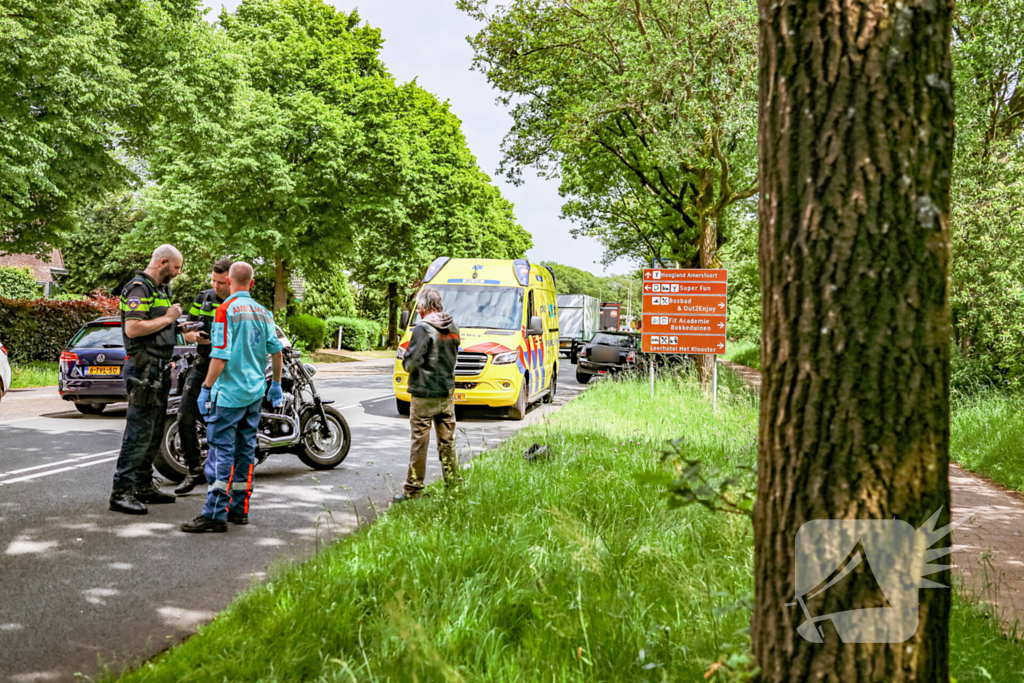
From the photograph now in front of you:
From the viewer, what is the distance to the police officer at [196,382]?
6797 millimetres

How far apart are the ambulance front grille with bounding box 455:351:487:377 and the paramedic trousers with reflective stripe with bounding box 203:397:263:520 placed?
21.6 feet

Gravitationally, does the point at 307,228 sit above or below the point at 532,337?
above

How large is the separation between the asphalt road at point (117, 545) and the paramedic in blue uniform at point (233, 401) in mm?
202

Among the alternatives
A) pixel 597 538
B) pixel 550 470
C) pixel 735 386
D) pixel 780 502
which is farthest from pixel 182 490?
pixel 735 386

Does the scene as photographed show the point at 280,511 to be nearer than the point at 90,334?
Yes

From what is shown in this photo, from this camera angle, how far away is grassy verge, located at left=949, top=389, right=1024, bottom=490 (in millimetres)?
8820

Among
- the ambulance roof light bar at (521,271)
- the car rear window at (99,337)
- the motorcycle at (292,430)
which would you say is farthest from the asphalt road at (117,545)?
the ambulance roof light bar at (521,271)

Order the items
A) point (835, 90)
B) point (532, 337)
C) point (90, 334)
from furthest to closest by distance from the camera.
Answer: point (532, 337), point (90, 334), point (835, 90)

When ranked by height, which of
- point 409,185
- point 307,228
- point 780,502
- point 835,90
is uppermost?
point 409,185

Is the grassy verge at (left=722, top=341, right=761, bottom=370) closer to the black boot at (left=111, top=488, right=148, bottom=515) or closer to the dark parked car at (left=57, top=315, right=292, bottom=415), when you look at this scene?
the dark parked car at (left=57, top=315, right=292, bottom=415)

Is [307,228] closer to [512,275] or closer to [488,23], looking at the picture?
[488,23]

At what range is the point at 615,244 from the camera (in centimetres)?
3384

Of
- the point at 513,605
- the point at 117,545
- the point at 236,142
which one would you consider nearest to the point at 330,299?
the point at 236,142

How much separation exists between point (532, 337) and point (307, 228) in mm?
16824
